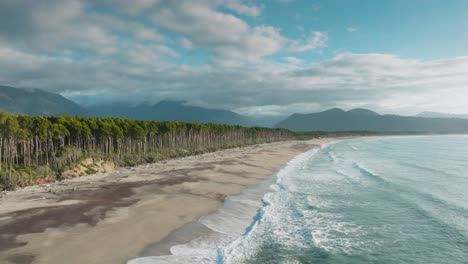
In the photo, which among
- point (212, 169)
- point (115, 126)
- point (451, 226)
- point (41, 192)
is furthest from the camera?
point (115, 126)

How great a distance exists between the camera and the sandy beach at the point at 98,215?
14086 millimetres

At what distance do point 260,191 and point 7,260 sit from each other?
21415mm

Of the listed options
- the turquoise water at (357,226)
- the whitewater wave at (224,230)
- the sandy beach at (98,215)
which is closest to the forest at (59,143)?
the sandy beach at (98,215)

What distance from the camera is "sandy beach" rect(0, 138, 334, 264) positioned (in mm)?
14086

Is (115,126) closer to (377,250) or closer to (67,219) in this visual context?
(67,219)

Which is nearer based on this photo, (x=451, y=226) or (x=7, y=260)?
(x=7, y=260)

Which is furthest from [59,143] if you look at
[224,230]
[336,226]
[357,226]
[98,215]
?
[357,226]

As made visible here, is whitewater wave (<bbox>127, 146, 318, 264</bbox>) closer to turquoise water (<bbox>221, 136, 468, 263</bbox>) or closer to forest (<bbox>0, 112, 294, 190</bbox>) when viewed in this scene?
turquoise water (<bbox>221, 136, 468, 263</bbox>)

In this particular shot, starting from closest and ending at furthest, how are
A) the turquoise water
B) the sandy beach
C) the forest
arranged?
the sandy beach, the turquoise water, the forest

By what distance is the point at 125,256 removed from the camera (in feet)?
45.6

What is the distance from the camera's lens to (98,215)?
19.6m

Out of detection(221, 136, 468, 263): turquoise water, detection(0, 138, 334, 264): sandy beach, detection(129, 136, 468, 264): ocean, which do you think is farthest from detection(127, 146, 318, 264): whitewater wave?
detection(0, 138, 334, 264): sandy beach

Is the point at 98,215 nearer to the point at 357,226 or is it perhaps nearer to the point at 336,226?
the point at 336,226

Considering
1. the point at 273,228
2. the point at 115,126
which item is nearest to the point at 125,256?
the point at 273,228
